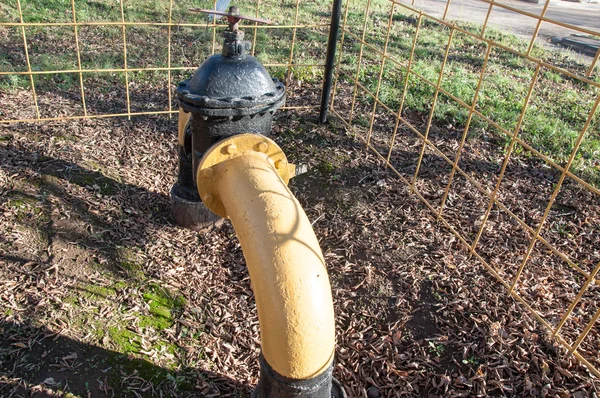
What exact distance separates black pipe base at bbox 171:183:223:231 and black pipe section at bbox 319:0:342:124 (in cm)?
186

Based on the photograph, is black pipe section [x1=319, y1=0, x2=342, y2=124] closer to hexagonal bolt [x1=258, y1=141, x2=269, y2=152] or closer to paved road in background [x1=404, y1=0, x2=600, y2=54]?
hexagonal bolt [x1=258, y1=141, x2=269, y2=152]

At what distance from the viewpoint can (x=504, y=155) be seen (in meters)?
4.54

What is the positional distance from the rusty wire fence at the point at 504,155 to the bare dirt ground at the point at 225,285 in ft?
0.10

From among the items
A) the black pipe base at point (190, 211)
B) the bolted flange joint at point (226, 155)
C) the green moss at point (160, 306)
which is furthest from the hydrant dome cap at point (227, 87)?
the green moss at point (160, 306)

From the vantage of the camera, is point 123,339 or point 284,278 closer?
point 284,278

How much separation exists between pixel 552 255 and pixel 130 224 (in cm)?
290

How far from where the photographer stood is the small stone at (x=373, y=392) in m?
2.47

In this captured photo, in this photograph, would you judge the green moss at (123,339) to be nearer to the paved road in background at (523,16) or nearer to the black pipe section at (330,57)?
the black pipe section at (330,57)

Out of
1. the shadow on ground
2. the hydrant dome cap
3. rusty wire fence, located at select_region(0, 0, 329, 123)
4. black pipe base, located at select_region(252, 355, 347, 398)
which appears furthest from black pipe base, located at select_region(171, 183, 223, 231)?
black pipe base, located at select_region(252, 355, 347, 398)

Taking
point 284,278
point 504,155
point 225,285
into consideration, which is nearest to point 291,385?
point 284,278

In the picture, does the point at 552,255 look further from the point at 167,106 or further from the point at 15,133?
the point at 15,133

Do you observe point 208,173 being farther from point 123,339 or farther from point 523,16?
point 523,16

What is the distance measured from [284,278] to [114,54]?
508cm

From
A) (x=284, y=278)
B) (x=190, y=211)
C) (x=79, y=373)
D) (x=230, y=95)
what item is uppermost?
(x=230, y=95)
